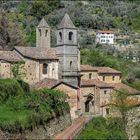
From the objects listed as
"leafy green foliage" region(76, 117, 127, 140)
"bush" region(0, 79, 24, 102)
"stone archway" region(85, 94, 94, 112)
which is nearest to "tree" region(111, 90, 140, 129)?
"leafy green foliage" region(76, 117, 127, 140)

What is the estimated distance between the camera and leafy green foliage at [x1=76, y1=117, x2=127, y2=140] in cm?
3953

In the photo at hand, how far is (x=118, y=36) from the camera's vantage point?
11481cm

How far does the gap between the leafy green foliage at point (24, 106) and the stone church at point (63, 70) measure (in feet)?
24.3

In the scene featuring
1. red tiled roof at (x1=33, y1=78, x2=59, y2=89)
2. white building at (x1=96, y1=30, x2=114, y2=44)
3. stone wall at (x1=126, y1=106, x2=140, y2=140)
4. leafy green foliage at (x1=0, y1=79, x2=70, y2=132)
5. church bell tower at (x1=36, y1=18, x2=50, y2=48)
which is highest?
white building at (x1=96, y1=30, x2=114, y2=44)

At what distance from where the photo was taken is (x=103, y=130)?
148 ft

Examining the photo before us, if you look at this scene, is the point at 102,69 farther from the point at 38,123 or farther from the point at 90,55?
the point at 38,123

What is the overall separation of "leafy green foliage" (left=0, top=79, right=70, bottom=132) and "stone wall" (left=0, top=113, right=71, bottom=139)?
353 millimetres

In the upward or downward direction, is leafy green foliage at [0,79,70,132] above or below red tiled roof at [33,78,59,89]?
below

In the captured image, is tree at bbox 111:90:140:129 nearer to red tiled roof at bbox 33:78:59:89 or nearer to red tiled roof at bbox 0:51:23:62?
red tiled roof at bbox 33:78:59:89

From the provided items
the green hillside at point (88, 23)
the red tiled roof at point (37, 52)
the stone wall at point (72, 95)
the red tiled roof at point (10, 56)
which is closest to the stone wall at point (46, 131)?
the stone wall at point (72, 95)

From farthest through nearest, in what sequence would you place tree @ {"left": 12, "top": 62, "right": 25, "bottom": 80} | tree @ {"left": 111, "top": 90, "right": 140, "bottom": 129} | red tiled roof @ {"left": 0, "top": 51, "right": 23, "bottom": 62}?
tree @ {"left": 111, "top": 90, "right": 140, "bottom": 129} < red tiled roof @ {"left": 0, "top": 51, "right": 23, "bottom": 62} < tree @ {"left": 12, "top": 62, "right": 25, "bottom": 80}

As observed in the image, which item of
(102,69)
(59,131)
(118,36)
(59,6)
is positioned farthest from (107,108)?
(59,6)

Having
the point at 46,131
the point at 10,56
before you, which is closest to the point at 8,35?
the point at 10,56

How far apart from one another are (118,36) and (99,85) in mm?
57263
